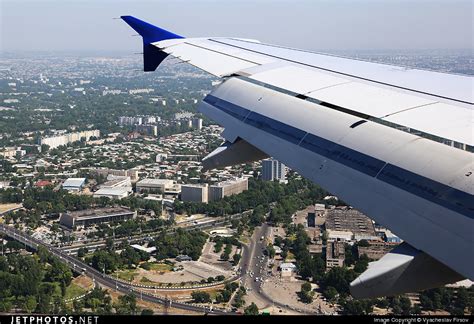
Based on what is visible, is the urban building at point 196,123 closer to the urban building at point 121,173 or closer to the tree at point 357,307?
the urban building at point 121,173

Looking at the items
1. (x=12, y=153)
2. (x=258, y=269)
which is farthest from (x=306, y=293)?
(x=12, y=153)

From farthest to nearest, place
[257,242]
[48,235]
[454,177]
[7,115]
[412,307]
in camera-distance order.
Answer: [7,115] → [48,235] → [257,242] → [412,307] → [454,177]

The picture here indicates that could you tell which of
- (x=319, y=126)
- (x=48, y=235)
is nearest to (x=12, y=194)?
(x=48, y=235)

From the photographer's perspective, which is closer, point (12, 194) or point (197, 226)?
point (197, 226)

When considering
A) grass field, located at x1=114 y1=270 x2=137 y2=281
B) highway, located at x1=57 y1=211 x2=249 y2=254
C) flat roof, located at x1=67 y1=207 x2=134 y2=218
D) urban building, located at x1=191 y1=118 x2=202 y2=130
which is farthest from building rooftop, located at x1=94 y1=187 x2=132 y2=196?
urban building, located at x1=191 y1=118 x2=202 y2=130

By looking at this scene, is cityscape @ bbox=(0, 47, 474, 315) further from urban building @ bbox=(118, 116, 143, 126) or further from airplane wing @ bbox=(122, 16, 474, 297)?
urban building @ bbox=(118, 116, 143, 126)

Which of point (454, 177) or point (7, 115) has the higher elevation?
point (454, 177)

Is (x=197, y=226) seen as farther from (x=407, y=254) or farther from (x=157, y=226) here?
(x=407, y=254)
